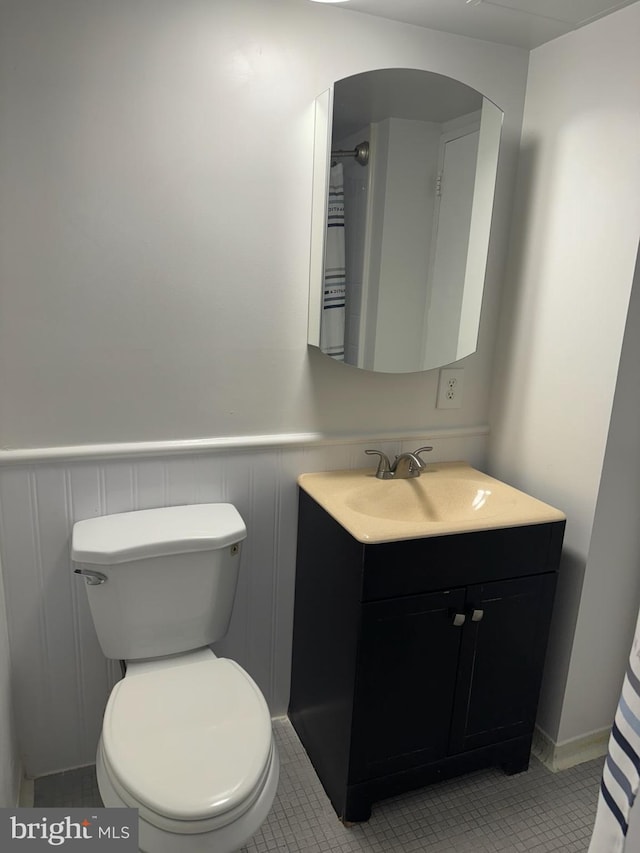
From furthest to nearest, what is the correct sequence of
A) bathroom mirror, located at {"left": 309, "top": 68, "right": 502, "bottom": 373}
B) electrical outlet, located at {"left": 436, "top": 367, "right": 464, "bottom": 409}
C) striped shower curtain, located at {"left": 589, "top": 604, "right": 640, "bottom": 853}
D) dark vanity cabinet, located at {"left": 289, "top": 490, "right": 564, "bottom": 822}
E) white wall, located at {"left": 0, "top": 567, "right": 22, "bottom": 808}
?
electrical outlet, located at {"left": 436, "top": 367, "right": 464, "bottom": 409} < bathroom mirror, located at {"left": 309, "top": 68, "right": 502, "bottom": 373} < dark vanity cabinet, located at {"left": 289, "top": 490, "right": 564, "bottom": 822} < white wall, located at {"left": 0, "top": 567, "right": 22, "bottom": 808} < striped shower curtain, located at {"left": 589, "top": 604, "right": 640, "bottom": 853}

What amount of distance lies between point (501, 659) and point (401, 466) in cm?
59

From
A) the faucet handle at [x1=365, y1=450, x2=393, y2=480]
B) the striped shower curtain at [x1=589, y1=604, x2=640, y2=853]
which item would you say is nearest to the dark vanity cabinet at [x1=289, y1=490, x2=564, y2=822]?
the faucet handle at [x1=365, y1=450, x2=393, y2=480]

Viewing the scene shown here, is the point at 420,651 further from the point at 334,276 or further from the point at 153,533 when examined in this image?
the point at 334,276

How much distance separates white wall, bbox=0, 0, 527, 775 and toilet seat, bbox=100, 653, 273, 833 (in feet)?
1.21

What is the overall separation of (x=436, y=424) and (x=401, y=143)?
2.73 feet

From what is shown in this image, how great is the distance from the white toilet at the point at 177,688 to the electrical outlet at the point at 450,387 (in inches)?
29.5

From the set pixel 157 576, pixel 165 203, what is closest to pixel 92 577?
pixel 157 576

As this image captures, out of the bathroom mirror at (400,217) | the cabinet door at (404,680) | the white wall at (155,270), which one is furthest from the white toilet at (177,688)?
the bathroom mirror at (400,217)

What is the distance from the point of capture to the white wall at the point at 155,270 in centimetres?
143

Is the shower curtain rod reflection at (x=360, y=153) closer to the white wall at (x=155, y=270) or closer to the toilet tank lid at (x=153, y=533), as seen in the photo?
the white wall at (x=155, y=270)

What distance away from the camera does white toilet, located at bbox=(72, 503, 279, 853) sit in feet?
3.85

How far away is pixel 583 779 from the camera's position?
5.98 feet

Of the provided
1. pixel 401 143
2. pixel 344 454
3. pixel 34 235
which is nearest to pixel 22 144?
pixel 34 235
